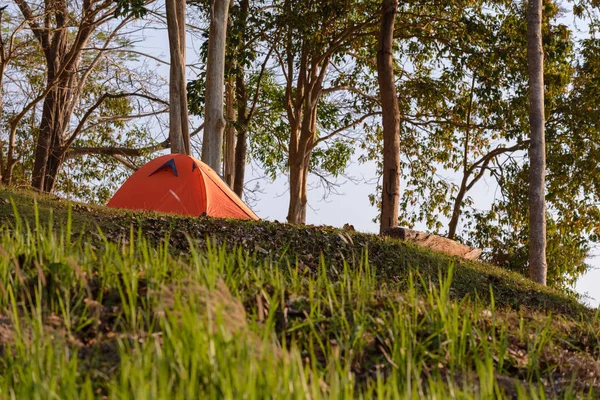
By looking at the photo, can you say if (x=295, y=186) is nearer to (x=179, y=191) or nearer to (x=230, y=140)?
(x=230, y=140)

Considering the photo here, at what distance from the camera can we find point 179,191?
13797 mm

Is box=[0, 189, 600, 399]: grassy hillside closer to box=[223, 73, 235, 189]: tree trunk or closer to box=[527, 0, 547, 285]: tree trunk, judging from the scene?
box=[527, 0, 547, 285]: tree trunk

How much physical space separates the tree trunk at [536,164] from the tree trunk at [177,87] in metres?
7.49

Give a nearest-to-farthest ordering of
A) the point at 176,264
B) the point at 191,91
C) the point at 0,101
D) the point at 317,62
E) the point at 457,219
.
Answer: the point at 176,264
the point at 191,91
the point at 0,101
the point at 317,62
the point at 457,219

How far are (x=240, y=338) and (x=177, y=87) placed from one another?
13852 mm

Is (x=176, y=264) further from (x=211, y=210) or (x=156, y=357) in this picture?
(x=211, y=210)

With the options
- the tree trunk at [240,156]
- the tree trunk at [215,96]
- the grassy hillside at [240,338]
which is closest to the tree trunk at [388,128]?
the tree trunk at [215,96]

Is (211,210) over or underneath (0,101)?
underneath

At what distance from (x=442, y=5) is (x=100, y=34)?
10.4 metres

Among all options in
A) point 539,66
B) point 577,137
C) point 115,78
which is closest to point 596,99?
point 577,137

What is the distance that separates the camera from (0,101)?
1998 cm

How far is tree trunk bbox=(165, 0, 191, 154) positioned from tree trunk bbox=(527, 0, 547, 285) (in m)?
7.49

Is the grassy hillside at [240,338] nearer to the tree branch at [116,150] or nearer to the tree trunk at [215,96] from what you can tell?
the tree trunk at [215,96]

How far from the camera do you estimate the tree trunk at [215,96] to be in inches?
615
